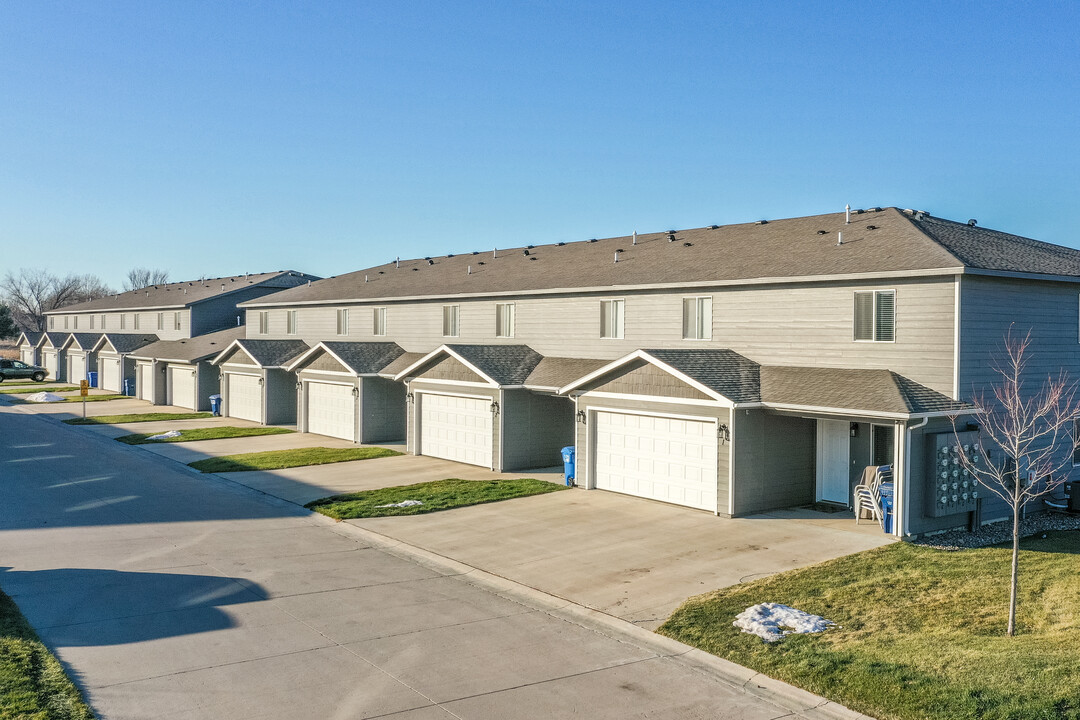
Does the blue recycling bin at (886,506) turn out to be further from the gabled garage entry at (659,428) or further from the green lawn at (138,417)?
the green lawn at (138,417)

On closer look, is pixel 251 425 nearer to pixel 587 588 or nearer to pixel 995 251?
pixel 587 588

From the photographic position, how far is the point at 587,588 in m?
12.8

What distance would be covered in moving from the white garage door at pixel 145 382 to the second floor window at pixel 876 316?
128 ft

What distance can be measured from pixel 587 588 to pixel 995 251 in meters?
13.1

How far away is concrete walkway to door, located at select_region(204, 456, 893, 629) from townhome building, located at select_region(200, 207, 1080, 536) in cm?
111

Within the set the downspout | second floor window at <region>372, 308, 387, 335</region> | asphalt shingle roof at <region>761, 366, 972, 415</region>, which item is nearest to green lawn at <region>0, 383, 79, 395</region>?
second floor window at <region>372, 308, 387, 335</region>

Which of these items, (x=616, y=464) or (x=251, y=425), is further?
(x=251, y=425)

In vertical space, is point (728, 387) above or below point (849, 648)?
above

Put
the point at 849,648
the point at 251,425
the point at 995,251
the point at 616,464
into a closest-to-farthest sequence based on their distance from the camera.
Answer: the point at 849,648, the point at 995,251, the point at 616,464, the point at 251,425

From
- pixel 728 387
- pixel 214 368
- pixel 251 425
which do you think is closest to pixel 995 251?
pixel 728 387

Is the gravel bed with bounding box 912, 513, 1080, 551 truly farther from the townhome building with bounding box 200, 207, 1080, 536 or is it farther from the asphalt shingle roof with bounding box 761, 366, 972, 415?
the asphalt shingle roof with bounding box 761, 366, 972, 415

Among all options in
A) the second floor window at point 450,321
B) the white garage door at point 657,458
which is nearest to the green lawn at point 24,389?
the second floor window at point 450,321

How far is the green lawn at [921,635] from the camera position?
8297 millimetres

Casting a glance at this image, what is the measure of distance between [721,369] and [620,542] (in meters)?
5.61
